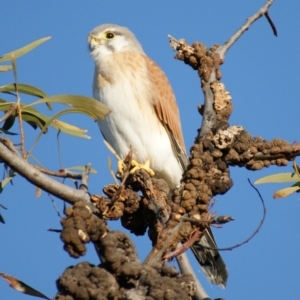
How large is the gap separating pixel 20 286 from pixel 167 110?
2.56 metres

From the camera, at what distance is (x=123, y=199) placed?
2.83 meters

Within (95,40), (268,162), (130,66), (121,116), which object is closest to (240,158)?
(268,162)

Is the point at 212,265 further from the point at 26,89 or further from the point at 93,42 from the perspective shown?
the point at 93,42

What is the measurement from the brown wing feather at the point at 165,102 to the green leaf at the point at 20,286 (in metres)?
2.43

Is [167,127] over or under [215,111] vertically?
over

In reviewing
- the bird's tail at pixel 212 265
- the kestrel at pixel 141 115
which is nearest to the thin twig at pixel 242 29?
the bird's tail at pixel 212 265

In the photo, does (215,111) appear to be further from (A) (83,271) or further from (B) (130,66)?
(B) (130,66)

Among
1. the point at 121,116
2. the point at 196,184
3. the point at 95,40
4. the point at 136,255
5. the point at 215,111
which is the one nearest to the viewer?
the point at 136,255

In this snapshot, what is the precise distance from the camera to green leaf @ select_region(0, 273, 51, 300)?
98.3 inches

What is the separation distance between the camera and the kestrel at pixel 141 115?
4691mm

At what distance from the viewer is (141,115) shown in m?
4.75

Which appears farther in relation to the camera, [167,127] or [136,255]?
[167,127]

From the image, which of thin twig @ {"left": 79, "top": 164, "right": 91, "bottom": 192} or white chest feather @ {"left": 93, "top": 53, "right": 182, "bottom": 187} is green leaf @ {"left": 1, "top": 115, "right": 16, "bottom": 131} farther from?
white chest feather @ {"left": 93, "top": 53, "right": 182, "bottom": 187}

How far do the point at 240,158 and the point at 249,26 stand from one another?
2.08ft
